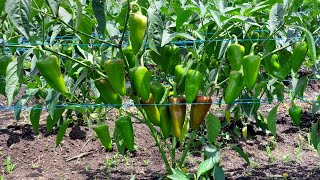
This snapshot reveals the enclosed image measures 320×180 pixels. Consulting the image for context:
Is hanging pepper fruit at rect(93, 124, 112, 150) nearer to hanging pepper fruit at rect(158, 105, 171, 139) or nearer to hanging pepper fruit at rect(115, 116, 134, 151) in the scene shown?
hanging pepper fruit at rect(115, 116, 134, 151)

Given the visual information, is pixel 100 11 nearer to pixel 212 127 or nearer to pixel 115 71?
pixel 115 71

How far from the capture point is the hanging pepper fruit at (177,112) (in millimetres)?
1964

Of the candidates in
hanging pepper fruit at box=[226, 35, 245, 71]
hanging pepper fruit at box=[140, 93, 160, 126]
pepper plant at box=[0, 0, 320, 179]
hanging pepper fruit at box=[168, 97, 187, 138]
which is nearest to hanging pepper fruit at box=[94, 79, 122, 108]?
pepper plant at box=[0, 0, 320, 179]

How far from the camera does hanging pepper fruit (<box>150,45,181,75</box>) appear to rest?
206 centimetres

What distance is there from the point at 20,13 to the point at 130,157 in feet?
6.03

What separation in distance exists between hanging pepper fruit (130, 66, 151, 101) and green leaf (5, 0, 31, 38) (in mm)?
608

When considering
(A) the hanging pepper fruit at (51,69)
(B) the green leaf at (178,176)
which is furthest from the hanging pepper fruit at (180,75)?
(A) the hanging pepper fruit at (51,69)

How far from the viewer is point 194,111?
1.99 m

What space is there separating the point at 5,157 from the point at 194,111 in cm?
153

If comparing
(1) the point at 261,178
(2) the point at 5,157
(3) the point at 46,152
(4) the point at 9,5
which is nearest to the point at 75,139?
(3) the point at 46,152

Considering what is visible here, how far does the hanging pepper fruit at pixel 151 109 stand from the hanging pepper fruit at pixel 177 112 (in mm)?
57

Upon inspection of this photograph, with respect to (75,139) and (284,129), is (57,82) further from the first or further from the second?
(284,129)

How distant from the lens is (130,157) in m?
3.03

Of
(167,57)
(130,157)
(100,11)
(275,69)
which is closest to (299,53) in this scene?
(275,69)
